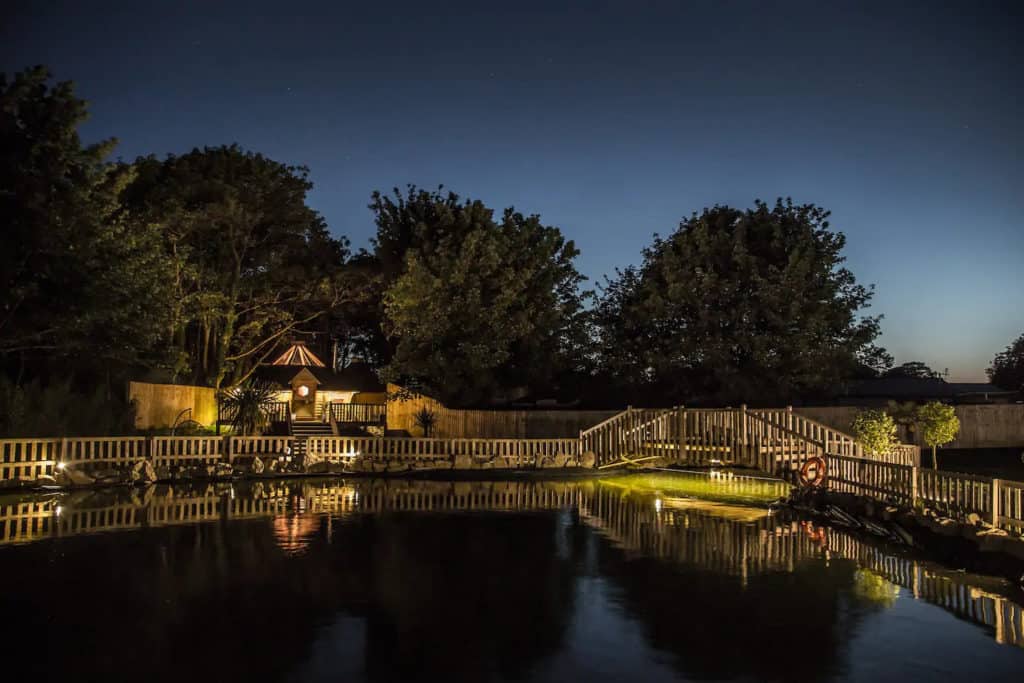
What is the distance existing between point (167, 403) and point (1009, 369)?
66.3m

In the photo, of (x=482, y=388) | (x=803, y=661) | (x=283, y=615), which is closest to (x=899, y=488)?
(x=803, y=661)

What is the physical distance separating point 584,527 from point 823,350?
19.4 m

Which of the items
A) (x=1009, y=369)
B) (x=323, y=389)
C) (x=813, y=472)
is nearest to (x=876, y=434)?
(x=813, y=472)

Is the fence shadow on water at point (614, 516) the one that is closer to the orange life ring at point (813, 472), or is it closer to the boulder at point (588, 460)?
the orange life ring at point (813, 472)

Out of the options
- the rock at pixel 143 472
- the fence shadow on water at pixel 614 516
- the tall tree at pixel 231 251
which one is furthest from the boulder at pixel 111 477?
the tall tree at pixel 231 251

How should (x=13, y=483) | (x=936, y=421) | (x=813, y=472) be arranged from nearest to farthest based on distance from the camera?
(x=813, y=472)
(x=13, y=483)
(x=936, y=421)

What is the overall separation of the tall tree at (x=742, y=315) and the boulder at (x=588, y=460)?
28.8ft

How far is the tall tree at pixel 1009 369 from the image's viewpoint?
216ft

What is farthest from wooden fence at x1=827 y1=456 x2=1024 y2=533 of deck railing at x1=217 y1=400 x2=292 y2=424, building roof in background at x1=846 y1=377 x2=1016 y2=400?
building roof in background at x1=846 y1=377 x2=1016 y2=400

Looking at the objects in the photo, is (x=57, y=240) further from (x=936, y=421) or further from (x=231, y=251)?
(x=936, y=421)

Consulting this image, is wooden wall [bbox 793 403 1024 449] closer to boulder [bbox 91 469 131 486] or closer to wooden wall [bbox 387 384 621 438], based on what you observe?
wooden wall [bbox 387 384 621 438]

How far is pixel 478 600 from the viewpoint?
905 cm

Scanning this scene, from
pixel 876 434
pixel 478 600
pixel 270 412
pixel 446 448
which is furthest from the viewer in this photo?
pixel 270 412

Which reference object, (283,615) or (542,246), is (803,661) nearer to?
(283,615)
